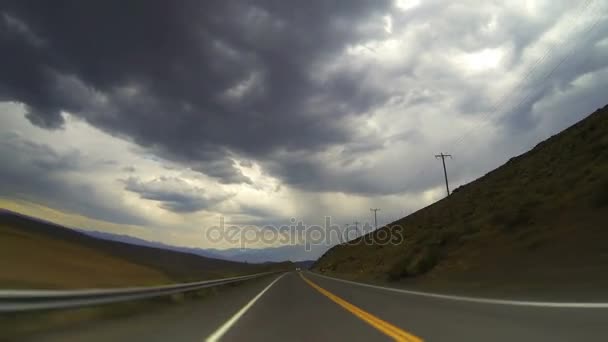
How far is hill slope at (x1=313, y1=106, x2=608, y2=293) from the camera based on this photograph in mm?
17812

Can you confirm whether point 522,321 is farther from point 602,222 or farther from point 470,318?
point 602,222

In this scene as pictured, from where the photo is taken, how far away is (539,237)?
23.8 metres

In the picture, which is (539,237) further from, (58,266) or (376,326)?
(58,266)

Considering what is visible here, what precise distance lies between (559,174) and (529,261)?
1712cm

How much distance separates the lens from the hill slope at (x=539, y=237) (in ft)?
58.4

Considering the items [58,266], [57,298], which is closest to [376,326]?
[57,298]

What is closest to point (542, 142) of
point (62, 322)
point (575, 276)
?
point (575, 276)

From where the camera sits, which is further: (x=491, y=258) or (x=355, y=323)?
(x=491, y=258)

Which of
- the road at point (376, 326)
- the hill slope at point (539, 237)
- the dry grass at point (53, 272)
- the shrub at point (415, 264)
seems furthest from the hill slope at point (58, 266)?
the hill slope at point (539, 237)

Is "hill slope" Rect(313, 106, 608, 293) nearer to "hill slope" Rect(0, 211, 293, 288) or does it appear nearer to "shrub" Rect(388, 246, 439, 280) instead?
"shrub" Rect(388, 246, 439, 280)

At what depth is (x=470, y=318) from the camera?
8797 mm

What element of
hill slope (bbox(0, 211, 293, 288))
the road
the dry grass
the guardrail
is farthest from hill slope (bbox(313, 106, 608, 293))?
hill slope (bbox(0, 211, 293, 288))

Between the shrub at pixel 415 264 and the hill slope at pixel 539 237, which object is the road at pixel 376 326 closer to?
the hill slope at pixel 539 237

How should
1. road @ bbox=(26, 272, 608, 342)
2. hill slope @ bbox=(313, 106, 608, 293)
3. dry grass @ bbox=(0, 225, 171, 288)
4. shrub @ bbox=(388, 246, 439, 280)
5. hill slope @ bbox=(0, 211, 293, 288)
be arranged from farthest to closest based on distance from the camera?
shrub @ bbox=(388, 246, 439, 280) < hill slope @ bbox=(0, 211, 293, 288) < dry grass @ bbox=(0, 225, 171, 288) < hill slope @ bbox=(313, 106, 608, 293) < road @ bbox=(26, 272, 608, 342)
